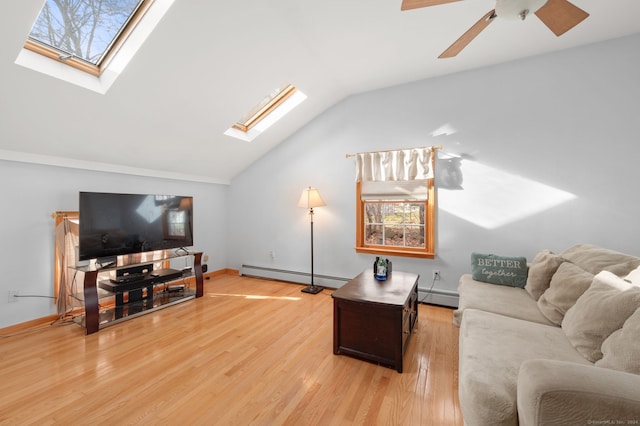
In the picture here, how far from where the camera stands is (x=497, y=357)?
1.35m

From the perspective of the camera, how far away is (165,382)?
6.10ft

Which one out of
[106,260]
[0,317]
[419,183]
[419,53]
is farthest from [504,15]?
[0,317]

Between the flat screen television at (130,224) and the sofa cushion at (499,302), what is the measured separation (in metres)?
3.52

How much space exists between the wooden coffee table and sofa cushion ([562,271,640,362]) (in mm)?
955

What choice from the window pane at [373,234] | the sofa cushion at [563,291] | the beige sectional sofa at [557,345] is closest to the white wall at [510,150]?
the window pane at [373,234]

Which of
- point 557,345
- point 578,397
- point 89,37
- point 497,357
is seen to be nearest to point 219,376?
point 497,357

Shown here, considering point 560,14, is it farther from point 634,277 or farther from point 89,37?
point 89,37

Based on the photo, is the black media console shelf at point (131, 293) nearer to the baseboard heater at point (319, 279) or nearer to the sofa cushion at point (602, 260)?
the baseboard heater at point (319, 279)

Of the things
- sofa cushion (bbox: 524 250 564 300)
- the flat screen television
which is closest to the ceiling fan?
sofa cushion (bbox: 524 250 564 300)

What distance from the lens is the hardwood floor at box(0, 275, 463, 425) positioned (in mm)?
1564

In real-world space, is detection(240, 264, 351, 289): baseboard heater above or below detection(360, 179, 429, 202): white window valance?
below

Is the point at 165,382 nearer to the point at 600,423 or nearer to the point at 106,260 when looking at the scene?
the point at 106,260

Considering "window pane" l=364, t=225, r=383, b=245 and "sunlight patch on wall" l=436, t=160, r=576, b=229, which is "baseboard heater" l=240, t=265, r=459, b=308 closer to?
"window pane" l=364, t=225, r=383, b=245

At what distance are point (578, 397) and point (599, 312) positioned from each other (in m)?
0.77
